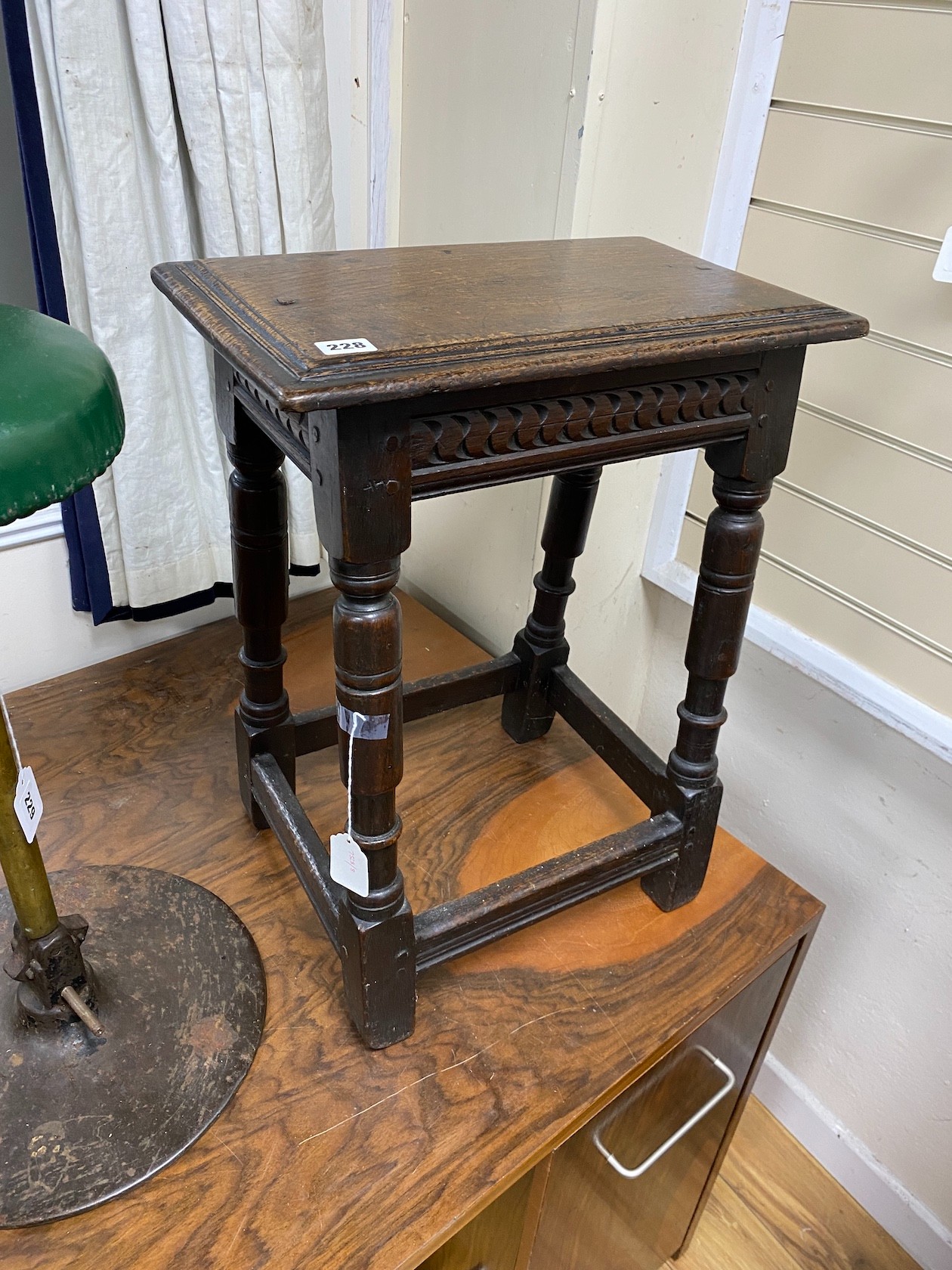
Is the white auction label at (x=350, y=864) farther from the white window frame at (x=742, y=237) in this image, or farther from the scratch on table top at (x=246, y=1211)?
the white window frame at (x=742, y=237)

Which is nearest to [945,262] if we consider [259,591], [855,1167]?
[259,591]

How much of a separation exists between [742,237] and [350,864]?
811 millimetres

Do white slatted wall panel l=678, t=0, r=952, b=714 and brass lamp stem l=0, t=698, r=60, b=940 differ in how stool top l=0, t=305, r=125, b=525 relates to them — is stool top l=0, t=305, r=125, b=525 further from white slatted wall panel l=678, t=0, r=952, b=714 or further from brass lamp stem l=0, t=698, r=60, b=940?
white slatted wall panel l=678, t=0, r=952, b=714

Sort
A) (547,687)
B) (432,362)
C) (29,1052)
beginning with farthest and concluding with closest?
(547,687)
(29,1052)
(432,362)

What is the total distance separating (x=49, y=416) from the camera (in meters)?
0.50

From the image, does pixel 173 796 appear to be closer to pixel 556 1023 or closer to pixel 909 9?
pixel 556 1023

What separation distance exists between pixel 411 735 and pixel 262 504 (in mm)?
428

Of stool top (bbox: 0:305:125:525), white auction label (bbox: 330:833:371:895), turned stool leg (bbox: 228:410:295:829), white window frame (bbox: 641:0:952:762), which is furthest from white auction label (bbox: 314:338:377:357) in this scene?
white window frame (bbox: 641:0:952:762)

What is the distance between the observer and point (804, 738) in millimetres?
1160

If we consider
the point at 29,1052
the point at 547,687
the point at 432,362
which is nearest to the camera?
the point at 432,362

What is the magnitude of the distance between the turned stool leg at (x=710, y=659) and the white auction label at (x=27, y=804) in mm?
536

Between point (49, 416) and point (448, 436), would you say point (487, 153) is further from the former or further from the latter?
point (49, 416)

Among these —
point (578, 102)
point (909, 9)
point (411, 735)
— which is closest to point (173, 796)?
point (411, 735)

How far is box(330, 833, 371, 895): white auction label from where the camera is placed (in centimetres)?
70
